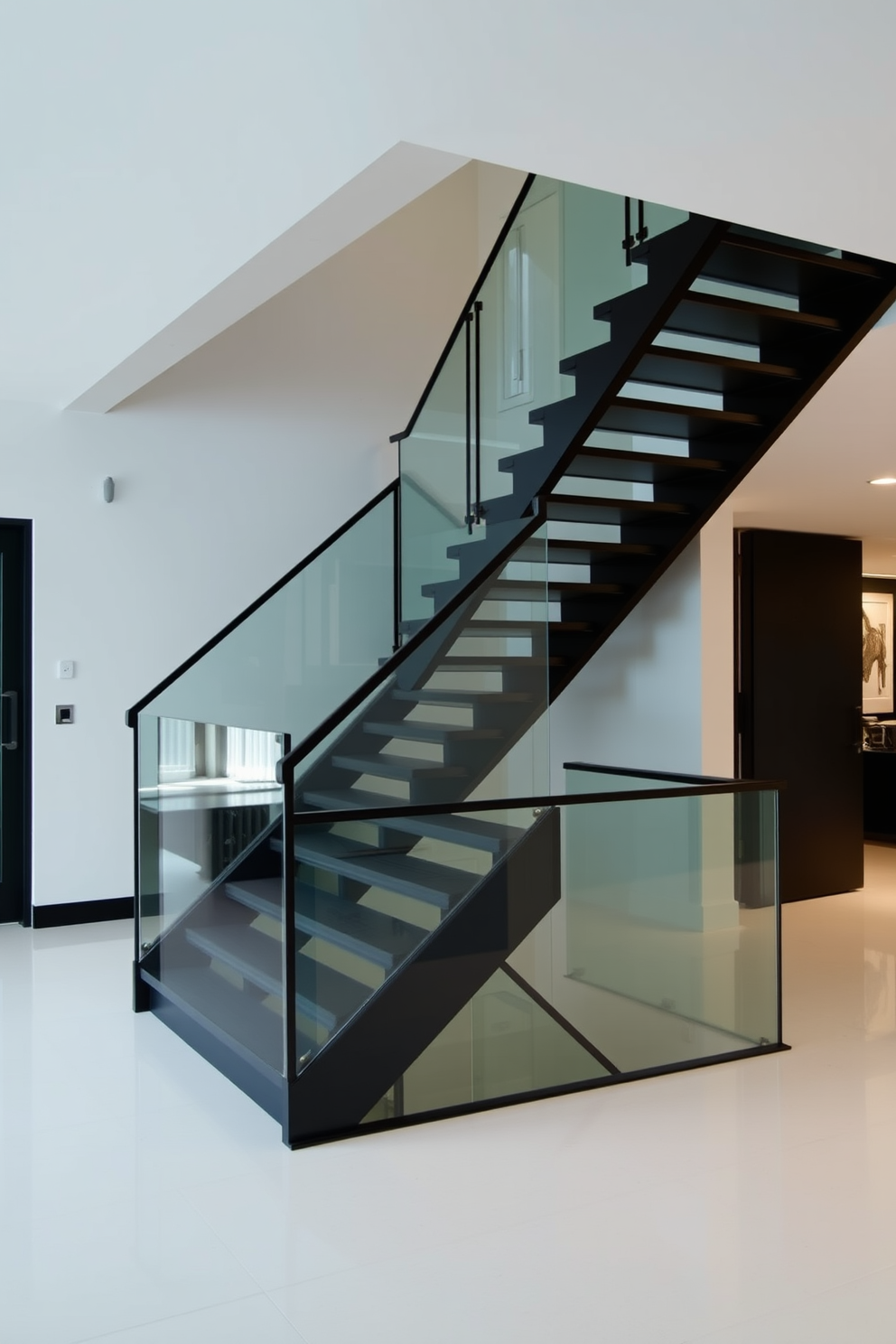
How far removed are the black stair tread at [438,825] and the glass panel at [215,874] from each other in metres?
0.21

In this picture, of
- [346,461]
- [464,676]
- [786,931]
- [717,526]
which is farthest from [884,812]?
[464,676]

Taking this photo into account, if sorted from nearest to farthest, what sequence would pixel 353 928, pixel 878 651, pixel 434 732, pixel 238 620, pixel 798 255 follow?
pixel 353 928
pixel 434 732
pixel 798 255
pixel 238 620
pixel 878 651

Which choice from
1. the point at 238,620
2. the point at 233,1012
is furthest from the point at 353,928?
the point at 238,620

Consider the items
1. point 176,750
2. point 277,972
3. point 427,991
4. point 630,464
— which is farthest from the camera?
point 630,464

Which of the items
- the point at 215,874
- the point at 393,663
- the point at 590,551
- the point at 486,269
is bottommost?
the point at 215,874

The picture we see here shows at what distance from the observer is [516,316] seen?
590 cm

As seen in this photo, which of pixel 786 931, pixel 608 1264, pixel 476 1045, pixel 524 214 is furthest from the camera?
pixel 786 931

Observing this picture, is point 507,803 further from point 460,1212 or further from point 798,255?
point 798,255

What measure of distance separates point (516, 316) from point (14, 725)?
3658 millimetres

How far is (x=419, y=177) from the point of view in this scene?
3.54m

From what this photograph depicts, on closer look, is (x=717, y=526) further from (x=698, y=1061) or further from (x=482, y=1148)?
(x=482, y=1148)

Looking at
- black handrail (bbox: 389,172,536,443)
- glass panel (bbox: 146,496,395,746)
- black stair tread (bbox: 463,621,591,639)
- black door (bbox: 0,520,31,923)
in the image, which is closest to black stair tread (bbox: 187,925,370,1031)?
glass panel (bbox: 146,496,395,746)

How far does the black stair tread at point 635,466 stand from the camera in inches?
201

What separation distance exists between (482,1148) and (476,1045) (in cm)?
42
